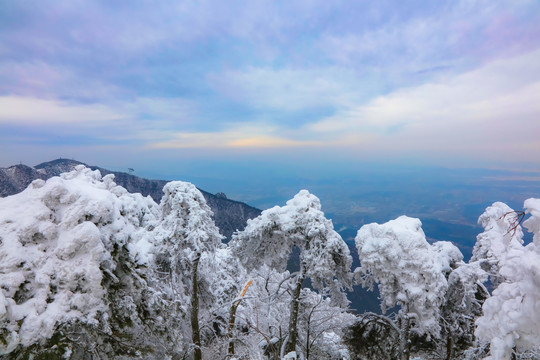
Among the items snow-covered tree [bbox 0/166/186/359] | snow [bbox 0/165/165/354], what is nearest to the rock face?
snow-covered tree [bbox 0/166/186/359]

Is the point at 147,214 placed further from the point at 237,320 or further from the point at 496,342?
the point at 496,342

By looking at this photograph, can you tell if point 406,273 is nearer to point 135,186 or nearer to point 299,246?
point 299,246

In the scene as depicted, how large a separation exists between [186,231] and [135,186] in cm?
15275

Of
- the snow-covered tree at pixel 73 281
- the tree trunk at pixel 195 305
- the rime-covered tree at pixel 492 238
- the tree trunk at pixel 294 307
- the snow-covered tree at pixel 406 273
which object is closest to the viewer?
the snow-covered tree at pixel 73 281

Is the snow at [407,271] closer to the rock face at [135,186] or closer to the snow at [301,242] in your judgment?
the snow at [301,242]

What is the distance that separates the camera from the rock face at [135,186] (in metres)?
97.5

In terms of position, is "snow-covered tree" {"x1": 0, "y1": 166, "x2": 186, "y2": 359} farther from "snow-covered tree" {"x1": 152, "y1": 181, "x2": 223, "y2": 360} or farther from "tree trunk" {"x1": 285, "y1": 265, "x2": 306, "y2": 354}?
"tree trunk" {"x1": 285, "y1": 265, "x2": 306, "y2": 354}

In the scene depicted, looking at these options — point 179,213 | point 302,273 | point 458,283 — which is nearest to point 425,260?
point 458,283

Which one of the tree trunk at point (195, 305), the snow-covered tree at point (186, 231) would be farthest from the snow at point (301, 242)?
the tree trunk at point (195, 305)

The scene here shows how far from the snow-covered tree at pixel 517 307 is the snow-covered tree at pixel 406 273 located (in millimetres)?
4684

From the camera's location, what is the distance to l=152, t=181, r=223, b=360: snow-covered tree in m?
8.92

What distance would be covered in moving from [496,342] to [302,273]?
603 cm

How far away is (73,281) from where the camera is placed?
16.8ft

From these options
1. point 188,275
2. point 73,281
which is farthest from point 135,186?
point 73,281
